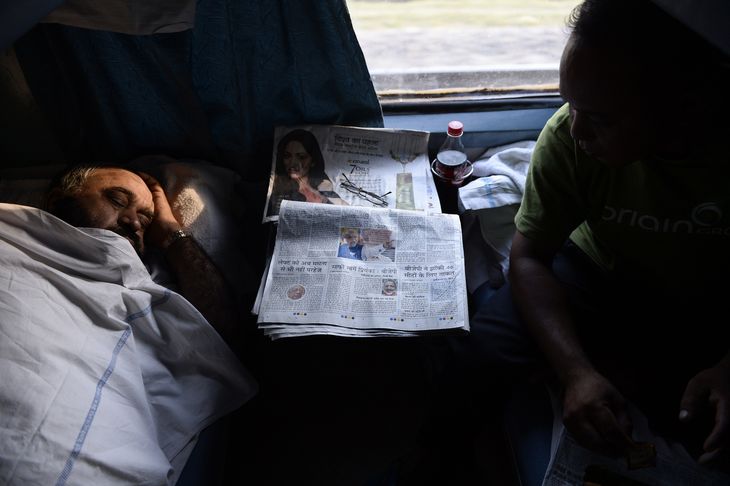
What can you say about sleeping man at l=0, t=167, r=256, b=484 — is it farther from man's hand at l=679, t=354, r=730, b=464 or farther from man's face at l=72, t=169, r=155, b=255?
man's hand at l=679, t=354, r=730, b=464

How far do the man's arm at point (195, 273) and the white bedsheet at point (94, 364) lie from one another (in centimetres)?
6

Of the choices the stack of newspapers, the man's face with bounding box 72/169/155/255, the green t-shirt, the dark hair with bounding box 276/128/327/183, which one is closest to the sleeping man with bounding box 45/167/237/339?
the man's face with bounding box 72/169/155/255

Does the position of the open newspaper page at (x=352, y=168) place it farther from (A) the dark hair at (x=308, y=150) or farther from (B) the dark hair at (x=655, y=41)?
(B) the dark hair at (x=655, y=41)

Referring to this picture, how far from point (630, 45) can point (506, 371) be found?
54 cm

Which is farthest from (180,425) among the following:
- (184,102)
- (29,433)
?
(184,102)

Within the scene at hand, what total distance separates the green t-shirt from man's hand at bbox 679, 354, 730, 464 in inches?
6.0

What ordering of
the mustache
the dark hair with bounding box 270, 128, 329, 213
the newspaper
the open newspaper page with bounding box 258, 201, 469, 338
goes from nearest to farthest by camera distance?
Answer: the newspaper → the open newspaper page with bounding box 258, 201, 469, 338 → the mustache → the dark hair with bounding box 270, 128, 329, 213

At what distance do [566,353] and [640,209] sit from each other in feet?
0.83

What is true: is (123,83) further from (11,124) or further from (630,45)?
(630,45)

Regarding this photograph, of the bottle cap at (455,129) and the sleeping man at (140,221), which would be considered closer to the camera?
the sleeping man at (140,221)

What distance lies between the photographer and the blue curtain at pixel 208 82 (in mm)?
1025

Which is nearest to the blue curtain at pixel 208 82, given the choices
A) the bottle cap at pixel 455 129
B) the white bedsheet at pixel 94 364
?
the bottle cap at pixel 455 129

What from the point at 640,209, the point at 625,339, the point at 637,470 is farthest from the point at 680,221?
the point at 637,470

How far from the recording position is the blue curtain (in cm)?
103
